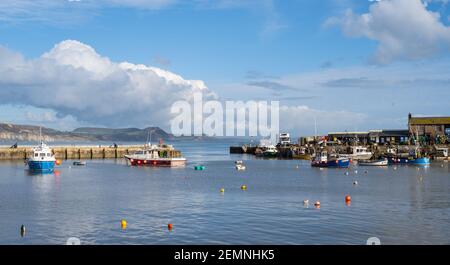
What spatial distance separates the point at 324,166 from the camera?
100562 millimetres

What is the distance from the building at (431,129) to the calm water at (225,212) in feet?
233

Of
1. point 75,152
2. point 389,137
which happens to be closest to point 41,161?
point 75,152

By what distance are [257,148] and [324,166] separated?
69258 millimetres

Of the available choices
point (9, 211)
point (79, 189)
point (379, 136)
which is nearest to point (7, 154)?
point (79, 189)

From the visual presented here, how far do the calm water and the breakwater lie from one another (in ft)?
Answer: 202

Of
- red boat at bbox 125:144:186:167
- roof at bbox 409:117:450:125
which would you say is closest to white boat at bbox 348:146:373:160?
roof at bbox 409:117:450:125

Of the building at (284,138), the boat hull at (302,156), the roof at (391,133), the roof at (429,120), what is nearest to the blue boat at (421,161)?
the boat hull at (302,156)

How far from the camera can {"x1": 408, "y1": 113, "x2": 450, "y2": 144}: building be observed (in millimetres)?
136000

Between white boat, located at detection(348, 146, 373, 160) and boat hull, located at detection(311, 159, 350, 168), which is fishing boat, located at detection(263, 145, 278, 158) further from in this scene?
boat hull, located at detection(311, 159, 350, 168)

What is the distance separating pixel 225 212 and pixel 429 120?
115 meters

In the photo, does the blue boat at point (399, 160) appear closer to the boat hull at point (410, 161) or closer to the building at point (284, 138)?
the boat hull at point (410, 161)

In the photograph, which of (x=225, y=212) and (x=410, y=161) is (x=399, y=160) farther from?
(x=225, y=212)

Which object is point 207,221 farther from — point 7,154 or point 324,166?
point 7,154
